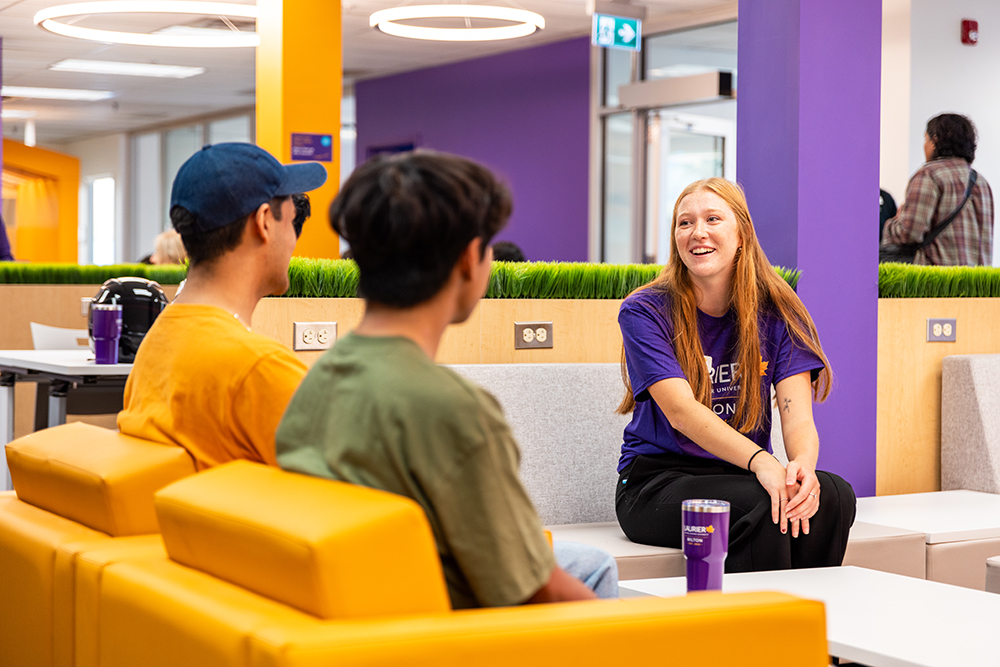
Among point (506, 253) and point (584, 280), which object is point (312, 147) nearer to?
point (506, 253)

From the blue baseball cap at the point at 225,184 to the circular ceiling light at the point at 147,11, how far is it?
594 centimetres

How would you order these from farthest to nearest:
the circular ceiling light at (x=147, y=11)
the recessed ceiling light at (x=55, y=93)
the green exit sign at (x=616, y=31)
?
the recessed ceiling light at (x=55, y=93) < the green exit sign at (x=616, y=31) < the circular ceiling light at (x=147, y=11)

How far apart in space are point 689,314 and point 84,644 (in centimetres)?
183

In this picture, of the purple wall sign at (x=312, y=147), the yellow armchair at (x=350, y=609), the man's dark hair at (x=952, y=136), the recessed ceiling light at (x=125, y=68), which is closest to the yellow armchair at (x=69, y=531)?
the yellow armchair at (x=350, y=609)

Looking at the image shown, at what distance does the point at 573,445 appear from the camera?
Result: 3.53 metres

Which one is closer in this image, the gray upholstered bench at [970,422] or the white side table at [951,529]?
the white side table at [951,529]

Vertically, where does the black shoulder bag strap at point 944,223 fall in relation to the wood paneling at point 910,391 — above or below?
above

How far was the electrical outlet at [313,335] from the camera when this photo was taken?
3.43 meters

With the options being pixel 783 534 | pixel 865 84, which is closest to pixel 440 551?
pixel 783 534

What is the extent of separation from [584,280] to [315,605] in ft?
8.74

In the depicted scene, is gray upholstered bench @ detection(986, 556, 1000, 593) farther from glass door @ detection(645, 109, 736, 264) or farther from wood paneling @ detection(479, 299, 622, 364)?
glass door @ detection(645, 109, 736, 264)

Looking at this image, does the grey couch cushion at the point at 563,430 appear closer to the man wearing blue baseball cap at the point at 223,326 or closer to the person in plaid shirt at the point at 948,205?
the man wearing blue baseball cap at the point at 223,326

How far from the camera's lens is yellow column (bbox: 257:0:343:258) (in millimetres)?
7297

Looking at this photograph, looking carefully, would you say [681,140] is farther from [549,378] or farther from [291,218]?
[291,218]
